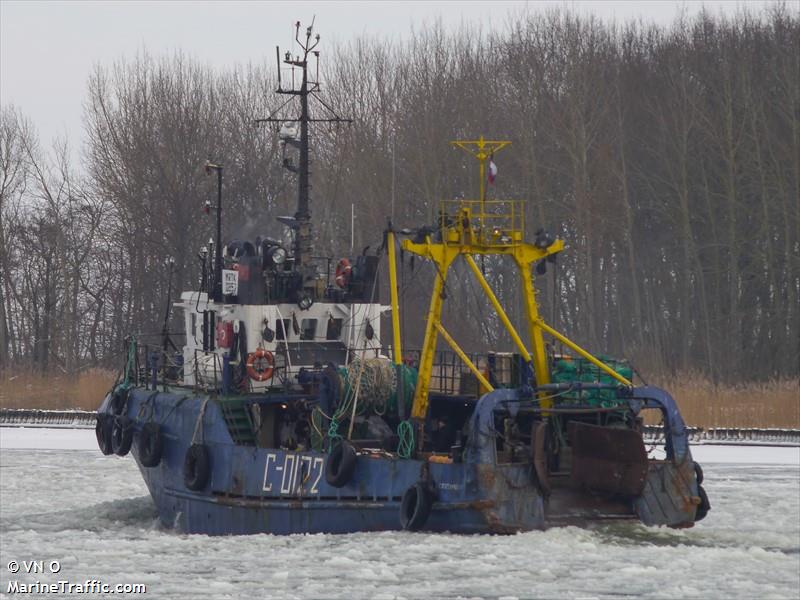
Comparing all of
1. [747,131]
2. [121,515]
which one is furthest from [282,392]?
[747,131]

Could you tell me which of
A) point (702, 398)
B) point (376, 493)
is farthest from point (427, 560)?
point (702, 398)

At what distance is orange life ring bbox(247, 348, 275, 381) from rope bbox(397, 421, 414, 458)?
117 inches

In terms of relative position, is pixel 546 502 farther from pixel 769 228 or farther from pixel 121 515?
pixel 769 228

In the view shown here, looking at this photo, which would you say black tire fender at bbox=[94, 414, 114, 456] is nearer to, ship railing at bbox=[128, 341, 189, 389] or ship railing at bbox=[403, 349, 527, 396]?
ship railing at bbox=[128, 341, 189, 389]

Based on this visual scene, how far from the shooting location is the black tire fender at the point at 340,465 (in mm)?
22484

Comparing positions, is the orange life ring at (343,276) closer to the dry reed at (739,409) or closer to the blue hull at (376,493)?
the blue hull at (376,493)

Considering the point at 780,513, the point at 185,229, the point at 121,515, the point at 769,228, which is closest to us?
the point at 780,513

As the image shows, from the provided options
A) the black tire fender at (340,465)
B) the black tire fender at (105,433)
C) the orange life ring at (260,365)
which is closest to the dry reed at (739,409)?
the black tire fender at (105,433)

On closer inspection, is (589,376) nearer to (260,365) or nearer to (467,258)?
(467,258)

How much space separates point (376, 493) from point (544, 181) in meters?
31.0

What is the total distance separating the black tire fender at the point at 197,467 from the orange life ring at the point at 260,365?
1327 mm

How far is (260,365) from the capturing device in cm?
2531

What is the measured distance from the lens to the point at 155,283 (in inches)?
2261

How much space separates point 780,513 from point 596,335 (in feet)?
88.8
